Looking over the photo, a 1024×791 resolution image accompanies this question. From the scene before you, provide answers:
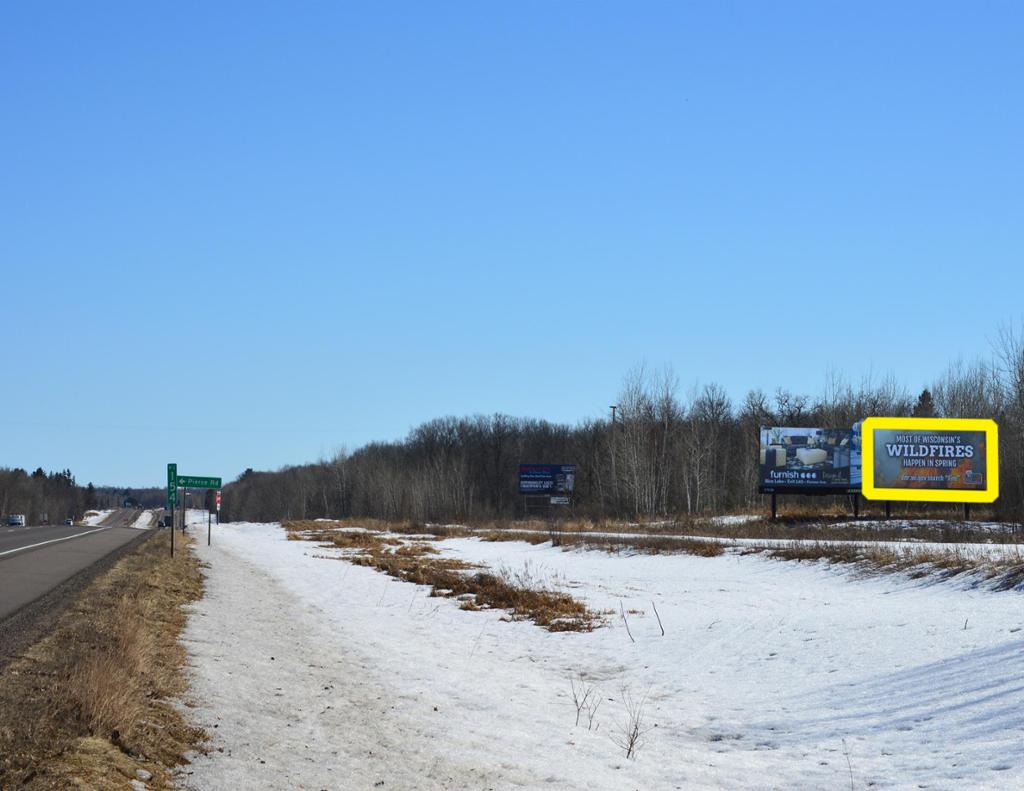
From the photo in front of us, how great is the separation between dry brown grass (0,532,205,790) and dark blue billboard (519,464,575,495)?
6176 centimetres

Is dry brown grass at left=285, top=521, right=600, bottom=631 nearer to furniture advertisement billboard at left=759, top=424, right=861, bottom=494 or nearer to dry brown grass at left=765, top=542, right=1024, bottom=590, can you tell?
dry brown grass at left=765, top=542, right=1024, bottom=590

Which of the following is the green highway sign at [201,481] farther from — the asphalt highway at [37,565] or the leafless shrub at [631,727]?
the leafless shrub at [631,727]

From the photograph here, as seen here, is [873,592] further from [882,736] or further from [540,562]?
Result: [540,562]

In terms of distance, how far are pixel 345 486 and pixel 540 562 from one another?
11592 centimetres

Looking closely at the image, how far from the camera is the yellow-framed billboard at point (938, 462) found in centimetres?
4725

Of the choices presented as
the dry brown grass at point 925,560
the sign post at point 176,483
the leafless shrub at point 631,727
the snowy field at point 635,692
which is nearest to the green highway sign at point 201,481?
the sign post at point 176,483

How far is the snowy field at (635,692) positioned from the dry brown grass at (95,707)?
0.41 metres

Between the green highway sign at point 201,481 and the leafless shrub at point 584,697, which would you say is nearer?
the leafless shrub at point 584,697

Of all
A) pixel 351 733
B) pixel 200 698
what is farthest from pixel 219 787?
pixel 200 698

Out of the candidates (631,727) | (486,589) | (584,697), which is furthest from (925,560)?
(631,727)

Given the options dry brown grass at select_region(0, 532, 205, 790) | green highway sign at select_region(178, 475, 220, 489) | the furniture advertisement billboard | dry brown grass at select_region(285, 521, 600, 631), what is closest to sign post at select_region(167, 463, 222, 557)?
green highway sign at select_region(178, 475, 220, 489)

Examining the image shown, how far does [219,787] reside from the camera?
750 centimetres

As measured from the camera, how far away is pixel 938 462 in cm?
4753

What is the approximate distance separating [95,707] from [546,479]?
69520 millimetres
